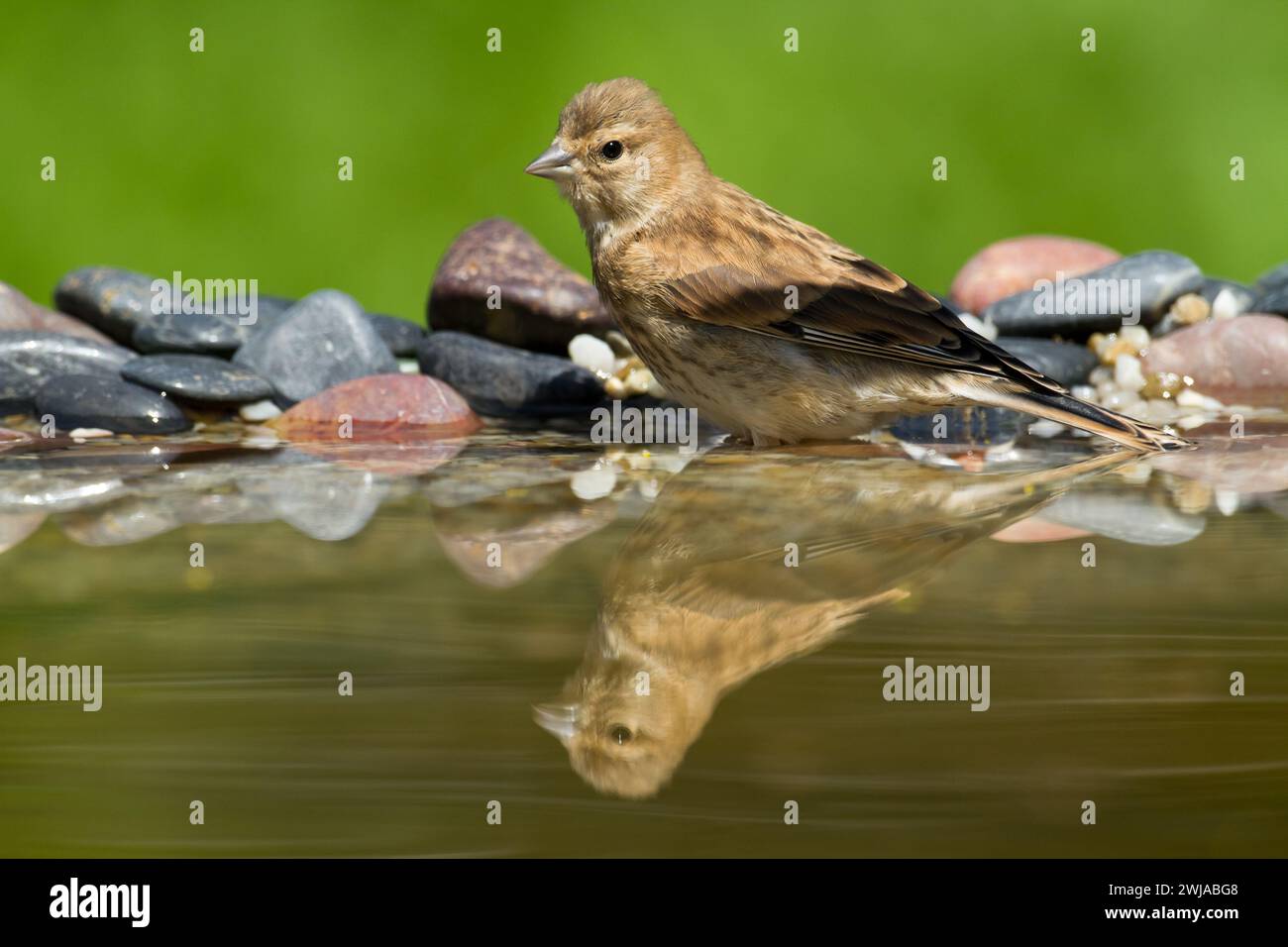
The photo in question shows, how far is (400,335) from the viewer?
536 centimetres

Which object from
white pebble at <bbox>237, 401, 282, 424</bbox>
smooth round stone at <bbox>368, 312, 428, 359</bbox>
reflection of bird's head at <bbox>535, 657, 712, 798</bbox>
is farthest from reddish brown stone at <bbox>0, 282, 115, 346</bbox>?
reflection of bird's head at <bbox>535, 657, 712, 798</bbox>

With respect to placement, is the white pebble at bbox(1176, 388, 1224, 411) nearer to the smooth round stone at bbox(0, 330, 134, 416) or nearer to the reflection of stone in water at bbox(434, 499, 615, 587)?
the reflection of stone in water at bbox(434, 499, 615, 587)

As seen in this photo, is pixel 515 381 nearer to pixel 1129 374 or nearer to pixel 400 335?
pixel 400 335

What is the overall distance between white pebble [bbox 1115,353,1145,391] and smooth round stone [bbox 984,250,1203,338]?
0.24m

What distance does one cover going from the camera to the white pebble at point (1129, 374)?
4883 mm

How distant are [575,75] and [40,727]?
15.3ft

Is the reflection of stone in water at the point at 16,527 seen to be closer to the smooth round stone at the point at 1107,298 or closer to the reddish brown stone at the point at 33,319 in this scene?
the reddish brown stone at the point at 33,319

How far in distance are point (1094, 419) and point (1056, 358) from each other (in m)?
1.32

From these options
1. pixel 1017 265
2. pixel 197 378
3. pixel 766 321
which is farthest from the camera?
pixel 1017 265

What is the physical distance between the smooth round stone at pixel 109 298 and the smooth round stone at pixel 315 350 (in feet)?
1.91

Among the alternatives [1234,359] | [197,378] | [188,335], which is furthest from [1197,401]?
[188,335]

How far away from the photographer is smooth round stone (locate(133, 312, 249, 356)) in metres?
4.85

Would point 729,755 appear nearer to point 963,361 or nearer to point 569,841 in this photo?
point 569,841

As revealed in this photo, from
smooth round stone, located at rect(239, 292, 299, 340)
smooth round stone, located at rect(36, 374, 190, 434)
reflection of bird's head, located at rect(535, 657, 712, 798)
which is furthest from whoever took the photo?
smooth round stone, located at rect(239, 292, 299, 340)
